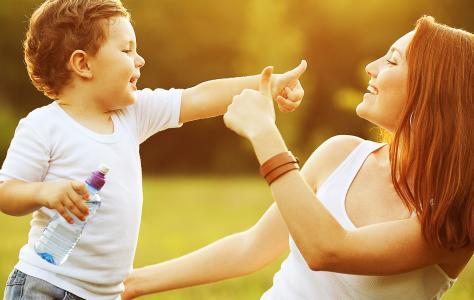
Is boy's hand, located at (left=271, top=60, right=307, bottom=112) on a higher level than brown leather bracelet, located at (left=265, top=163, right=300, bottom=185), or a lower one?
higher

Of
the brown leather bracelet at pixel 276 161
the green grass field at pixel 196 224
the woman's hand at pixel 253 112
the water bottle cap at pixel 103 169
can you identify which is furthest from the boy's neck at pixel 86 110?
the green grass field at pixel 196 224

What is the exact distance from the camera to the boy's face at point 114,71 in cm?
246

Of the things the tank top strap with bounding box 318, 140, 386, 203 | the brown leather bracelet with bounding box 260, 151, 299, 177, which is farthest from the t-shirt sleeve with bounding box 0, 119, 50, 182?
the tank top strap with bounding box 318, 140, 386, 203

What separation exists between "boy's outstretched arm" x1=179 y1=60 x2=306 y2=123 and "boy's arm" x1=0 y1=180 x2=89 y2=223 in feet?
1.95

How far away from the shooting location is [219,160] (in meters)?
15.4

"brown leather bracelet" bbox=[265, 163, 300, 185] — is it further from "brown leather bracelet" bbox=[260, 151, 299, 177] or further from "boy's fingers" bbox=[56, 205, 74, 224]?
"boy's fingers" bbox=[56, 205, 74, 224]

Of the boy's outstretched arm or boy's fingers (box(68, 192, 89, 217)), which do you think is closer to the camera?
boy's fingers (box(68, 192, 89, 217))

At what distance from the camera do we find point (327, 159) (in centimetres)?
259

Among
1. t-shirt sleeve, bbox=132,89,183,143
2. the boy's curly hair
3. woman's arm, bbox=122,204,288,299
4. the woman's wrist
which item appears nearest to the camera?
the woman's wrist

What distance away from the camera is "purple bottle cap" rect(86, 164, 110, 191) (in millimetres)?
2184

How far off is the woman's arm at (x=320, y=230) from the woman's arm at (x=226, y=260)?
1.37ft

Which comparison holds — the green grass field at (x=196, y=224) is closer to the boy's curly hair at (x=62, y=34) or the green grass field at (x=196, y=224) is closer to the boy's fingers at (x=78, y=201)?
the boy's curly hair at (x=62, y=34)

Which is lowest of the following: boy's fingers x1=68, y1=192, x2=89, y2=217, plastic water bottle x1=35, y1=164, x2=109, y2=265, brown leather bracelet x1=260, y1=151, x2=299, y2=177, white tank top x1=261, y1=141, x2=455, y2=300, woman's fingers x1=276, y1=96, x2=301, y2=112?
white tank top x1=261, y1=141, x2=455, y2=300

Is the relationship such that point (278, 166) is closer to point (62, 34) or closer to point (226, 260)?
point (226, 260)
